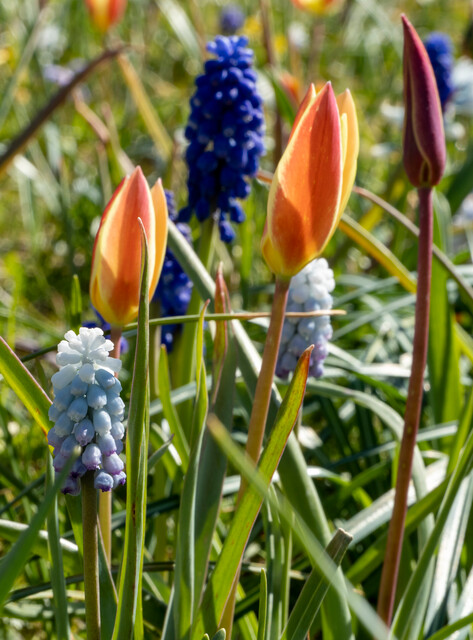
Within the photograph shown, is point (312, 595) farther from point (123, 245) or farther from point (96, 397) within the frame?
point (123, 245)

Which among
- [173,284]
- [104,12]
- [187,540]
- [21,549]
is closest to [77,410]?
[21,549]

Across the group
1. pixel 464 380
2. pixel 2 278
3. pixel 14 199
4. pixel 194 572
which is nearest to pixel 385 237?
pixel 464 380

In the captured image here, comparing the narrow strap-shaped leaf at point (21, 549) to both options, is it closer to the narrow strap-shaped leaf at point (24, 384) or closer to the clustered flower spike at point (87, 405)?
the clustered flower spike at point (87, 405)

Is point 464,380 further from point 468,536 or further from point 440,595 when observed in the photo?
point 440,595

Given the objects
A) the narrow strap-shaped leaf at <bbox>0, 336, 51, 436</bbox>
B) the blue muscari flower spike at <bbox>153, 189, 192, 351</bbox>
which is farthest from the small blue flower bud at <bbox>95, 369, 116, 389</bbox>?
the blue muscari flower spike at <bbox>153, 189, 192, 351</bbox>

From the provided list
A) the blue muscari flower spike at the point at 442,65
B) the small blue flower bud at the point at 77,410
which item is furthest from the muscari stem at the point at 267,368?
the blue muscari flower spike at the point at 442,65
